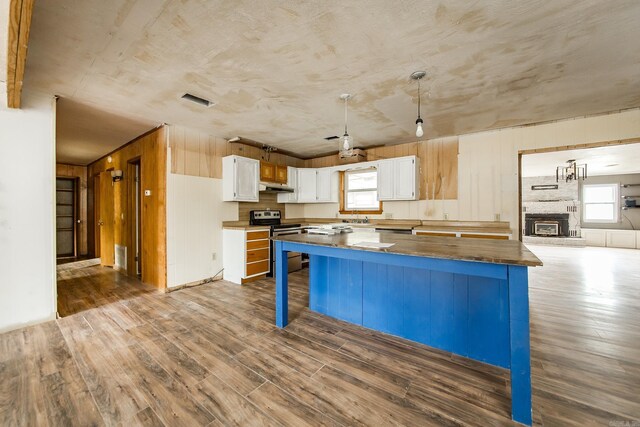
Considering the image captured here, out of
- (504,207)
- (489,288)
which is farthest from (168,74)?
(504,207)

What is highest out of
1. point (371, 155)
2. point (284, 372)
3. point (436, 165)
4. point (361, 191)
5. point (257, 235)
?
point (371, 155)

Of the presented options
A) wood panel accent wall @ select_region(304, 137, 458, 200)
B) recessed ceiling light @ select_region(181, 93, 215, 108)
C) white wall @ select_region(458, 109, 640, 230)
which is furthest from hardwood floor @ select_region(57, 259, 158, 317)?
white wall @ select_region(458, 109, 640, 230)

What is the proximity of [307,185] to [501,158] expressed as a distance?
3698 millimetres

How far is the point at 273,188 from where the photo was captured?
5254 mm

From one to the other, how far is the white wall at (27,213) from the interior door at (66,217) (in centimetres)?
535

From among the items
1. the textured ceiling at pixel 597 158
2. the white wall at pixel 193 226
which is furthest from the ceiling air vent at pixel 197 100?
the textured ceiling at pixel 597 158

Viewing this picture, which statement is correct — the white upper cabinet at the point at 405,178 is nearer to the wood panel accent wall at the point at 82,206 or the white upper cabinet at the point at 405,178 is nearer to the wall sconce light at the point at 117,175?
the wall sconce light at the point at 117,175

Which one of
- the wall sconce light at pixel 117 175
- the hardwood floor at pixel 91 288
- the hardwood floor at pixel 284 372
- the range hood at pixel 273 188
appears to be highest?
the wall sconce light at pixel 117 175

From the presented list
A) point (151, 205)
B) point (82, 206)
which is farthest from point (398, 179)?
point (82, 206)

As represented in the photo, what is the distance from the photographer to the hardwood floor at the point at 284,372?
4.96ft

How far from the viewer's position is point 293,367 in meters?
1.96

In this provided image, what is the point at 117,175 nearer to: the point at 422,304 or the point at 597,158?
the point at 422,304

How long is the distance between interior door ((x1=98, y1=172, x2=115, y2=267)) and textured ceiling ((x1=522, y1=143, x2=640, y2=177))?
31.4 ft

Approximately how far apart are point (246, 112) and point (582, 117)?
474 centimetres
